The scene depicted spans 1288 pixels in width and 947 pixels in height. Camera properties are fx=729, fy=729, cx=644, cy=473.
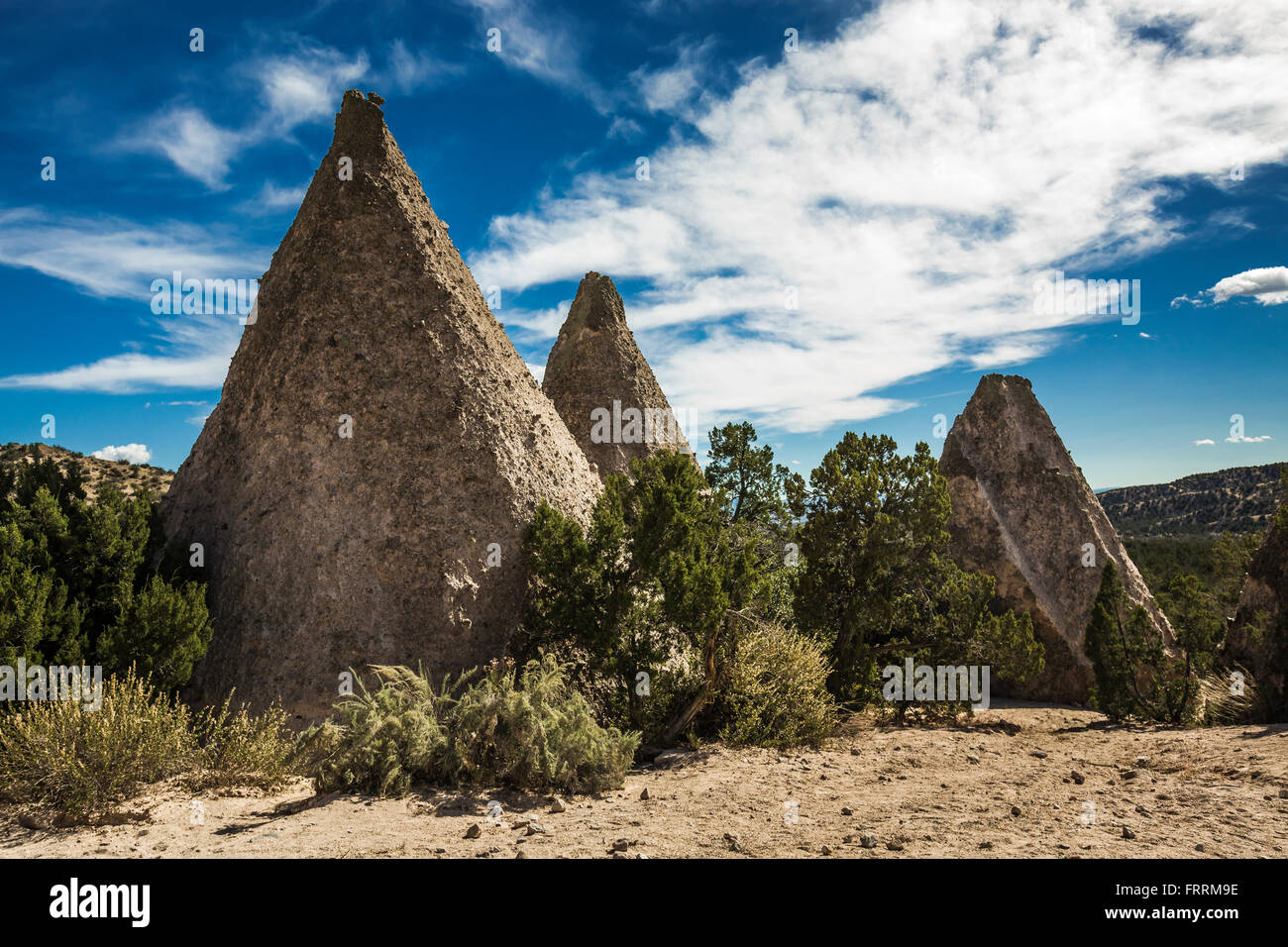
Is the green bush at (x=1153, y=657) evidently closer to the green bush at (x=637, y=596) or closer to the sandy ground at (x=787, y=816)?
the sandy ground at (x=787, y=816)

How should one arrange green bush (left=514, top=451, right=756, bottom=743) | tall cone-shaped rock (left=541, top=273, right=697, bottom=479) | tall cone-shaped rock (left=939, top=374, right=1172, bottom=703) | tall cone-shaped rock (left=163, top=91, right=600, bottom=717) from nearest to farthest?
tall cone-shaped rock (left=163, top=91, right=600, bottom=717)
green bush (left=514, top=451, right=756, bottom=743)
tall cone-shaped rock (left=541, top=273, right=697, bottom=479)
tall cone-shaped rock (left=939, top=374, right=1172, bottom=703)

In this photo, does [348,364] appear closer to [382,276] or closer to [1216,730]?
[382,276]

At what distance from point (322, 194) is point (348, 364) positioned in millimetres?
2991

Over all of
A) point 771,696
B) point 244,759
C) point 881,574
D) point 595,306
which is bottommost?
point 771,696

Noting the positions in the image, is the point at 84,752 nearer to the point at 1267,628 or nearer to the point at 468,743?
the point at 468,743

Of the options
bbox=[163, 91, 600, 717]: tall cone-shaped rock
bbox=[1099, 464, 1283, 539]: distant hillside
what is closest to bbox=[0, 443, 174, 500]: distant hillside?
bbox=[163, 91, 600, 717]: tall cone-shaped rock

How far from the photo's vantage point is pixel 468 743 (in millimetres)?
7332

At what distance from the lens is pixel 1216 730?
10.4 meters

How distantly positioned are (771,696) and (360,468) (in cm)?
608

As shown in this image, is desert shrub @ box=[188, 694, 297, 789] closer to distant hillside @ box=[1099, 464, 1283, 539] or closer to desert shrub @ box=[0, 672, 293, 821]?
desert shrub @ box=[0, 672, 293, 821]

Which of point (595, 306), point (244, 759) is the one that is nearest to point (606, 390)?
point (595, 306)

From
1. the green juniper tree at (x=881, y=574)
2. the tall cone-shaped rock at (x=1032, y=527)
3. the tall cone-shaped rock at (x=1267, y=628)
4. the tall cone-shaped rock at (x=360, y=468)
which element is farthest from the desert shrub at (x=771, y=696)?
the tall cone-shaped rock at (x=1032, y=527)

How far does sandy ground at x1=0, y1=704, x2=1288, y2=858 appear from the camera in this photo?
536 centimetres

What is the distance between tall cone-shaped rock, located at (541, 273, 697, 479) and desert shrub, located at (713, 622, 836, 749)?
717cm
